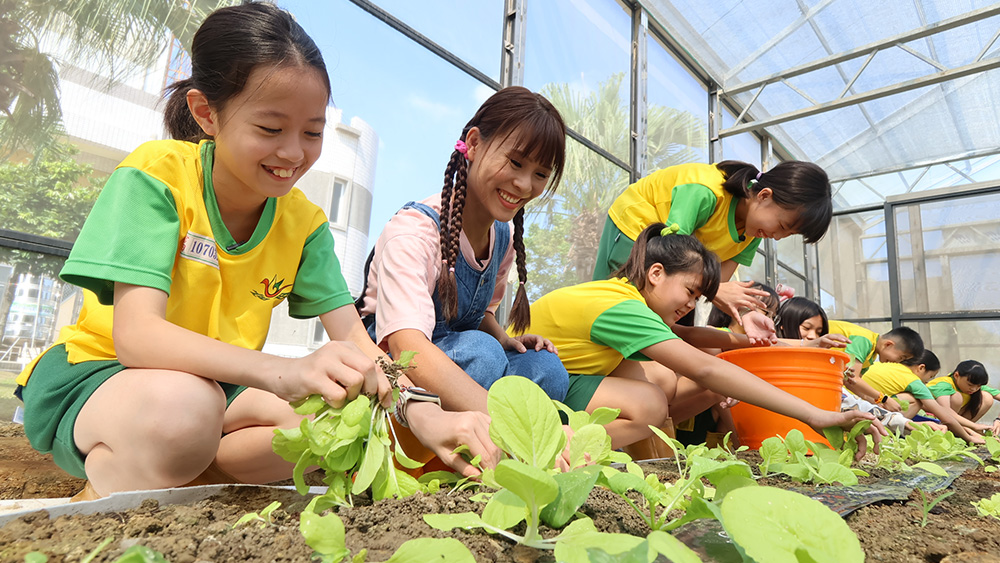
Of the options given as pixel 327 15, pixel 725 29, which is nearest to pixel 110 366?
pixel 327 15

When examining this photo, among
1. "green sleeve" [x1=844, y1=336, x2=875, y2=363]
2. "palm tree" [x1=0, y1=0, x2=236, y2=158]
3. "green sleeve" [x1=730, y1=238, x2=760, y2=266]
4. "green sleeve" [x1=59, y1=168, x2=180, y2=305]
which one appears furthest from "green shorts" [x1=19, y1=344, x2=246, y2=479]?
"green sleeve" [x1=844, y1=336, x2=875, y2=363]

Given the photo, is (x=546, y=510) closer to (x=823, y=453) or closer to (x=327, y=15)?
(x=823, y=453)

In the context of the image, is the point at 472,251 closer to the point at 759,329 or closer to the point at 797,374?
the point at 797,374

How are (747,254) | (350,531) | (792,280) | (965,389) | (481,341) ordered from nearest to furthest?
(350,531), (481,341), (747,254), (965,389), (792,280)

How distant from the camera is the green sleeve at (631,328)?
3.84 ft

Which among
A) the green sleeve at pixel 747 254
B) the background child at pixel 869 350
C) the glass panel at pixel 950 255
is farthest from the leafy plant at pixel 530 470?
the glass panel at pixel 950 255

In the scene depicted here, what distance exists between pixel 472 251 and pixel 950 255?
5.69 meters

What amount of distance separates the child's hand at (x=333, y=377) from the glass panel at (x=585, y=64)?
8.36ft

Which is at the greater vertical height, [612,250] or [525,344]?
[612,250]

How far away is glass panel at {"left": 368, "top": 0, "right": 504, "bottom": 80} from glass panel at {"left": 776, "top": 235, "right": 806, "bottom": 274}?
4039 mm

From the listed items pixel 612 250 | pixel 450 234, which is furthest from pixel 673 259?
pixel 450 234

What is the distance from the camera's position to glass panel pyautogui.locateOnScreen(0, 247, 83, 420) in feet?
4.47

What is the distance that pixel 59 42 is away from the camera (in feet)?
4.71

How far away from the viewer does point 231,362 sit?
56cm
